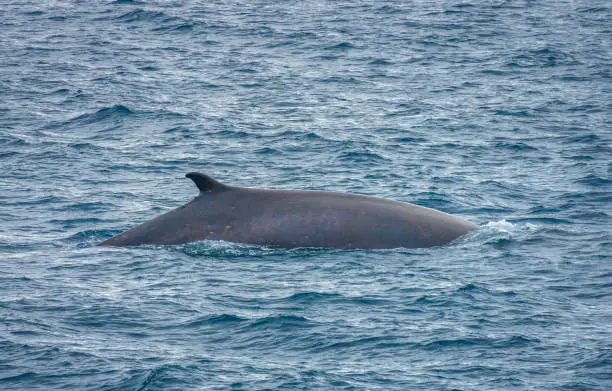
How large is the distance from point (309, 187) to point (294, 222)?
696cm

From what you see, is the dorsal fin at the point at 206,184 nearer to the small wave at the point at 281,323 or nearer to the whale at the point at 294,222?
the whale at the point at 294,222

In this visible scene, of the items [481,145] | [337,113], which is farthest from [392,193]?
[337,113]

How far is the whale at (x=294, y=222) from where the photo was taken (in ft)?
64.6

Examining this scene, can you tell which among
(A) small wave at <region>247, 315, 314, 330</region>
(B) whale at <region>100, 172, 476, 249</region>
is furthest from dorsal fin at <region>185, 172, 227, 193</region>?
(A) small wave at <region>247, 315, 314, 330</region>

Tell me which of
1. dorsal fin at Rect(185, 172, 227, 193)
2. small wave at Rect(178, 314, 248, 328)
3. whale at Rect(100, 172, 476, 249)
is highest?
dorsal fin at Rect(185, 172, 227, 193)

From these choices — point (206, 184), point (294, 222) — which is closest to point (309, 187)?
point (294, 222)

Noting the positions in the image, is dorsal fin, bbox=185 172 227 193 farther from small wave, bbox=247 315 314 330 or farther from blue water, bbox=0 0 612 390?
small wave, bbox=247 315 314 330

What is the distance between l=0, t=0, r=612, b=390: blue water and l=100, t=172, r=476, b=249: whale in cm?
24

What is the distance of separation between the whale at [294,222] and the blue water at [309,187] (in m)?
0.24

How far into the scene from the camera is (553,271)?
755 inches

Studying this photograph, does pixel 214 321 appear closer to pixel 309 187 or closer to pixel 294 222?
pixel 294 222

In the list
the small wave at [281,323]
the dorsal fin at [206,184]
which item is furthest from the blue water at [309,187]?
the dorsal fin at [206,184]

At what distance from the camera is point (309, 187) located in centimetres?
2667

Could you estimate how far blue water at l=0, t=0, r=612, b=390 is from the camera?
613 inches
